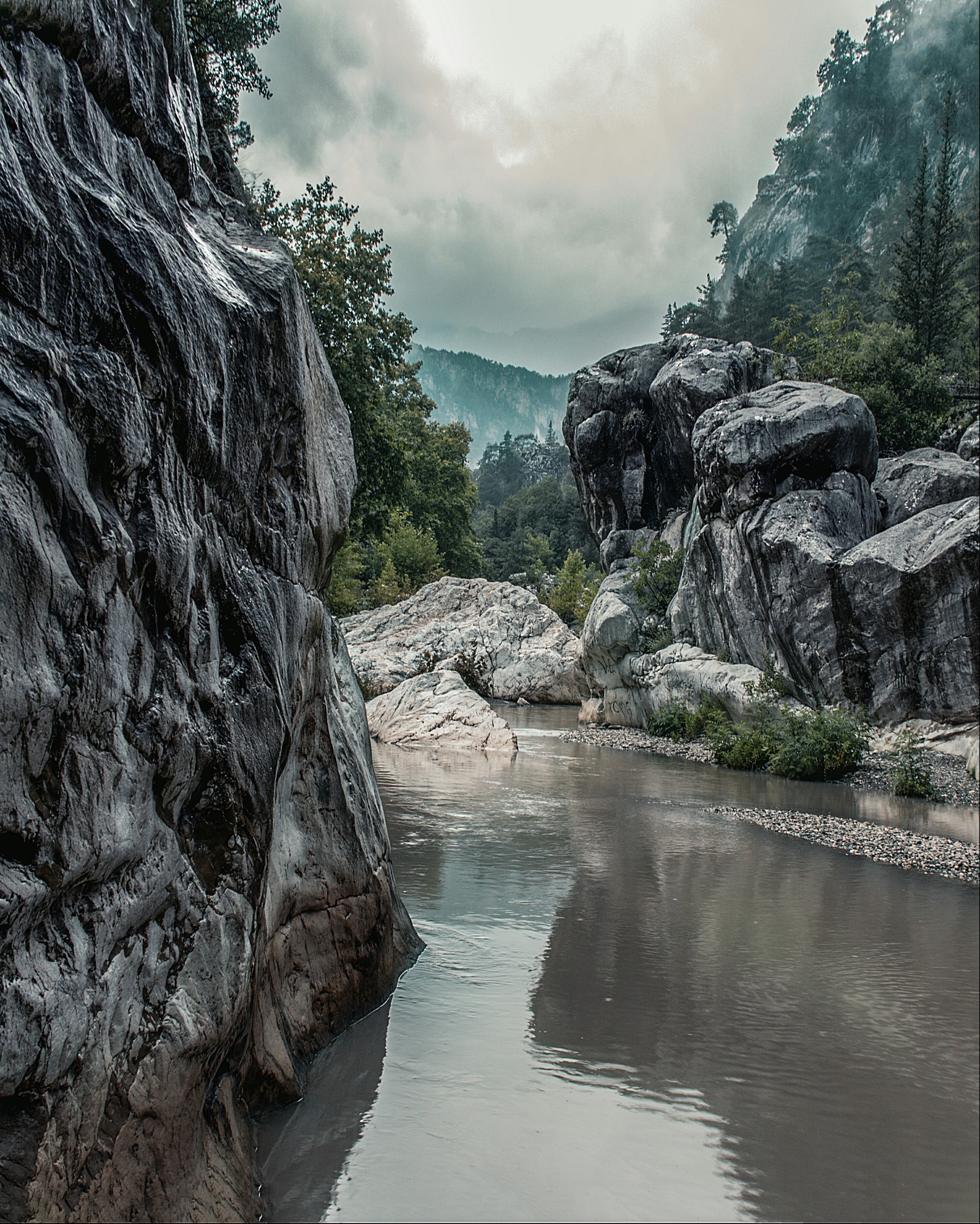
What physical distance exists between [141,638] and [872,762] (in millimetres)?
13579

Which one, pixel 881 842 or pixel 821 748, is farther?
pixel 821 748

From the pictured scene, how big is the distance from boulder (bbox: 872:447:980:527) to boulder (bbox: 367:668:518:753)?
31.6ft

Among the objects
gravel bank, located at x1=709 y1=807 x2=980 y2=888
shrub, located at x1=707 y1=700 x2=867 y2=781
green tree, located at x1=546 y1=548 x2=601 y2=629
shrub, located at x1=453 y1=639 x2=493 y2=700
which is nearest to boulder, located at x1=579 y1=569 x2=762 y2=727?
shrub, located at x1=707 y1=700 x2=867 y2=781

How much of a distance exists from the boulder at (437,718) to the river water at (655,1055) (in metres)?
8.16

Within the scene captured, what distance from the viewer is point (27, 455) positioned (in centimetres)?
233

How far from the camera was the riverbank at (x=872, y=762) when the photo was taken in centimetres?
1146

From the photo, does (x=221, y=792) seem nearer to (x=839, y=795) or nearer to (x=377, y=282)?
(x=839, y=795)

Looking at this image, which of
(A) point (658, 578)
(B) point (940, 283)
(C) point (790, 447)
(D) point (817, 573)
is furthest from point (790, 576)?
(B) point (940, 283)

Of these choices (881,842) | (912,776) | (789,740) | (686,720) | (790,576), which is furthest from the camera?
(686,720)

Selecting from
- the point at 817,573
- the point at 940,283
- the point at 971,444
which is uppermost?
the point at 940,283

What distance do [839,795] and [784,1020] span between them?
8.12 m

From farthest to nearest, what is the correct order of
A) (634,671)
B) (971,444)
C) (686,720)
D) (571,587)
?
(571,587) → (634,671) → (971,444) → (686,720)

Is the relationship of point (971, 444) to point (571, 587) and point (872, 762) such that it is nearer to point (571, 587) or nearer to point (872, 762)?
point (872, 762)

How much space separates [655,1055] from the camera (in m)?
4.29
